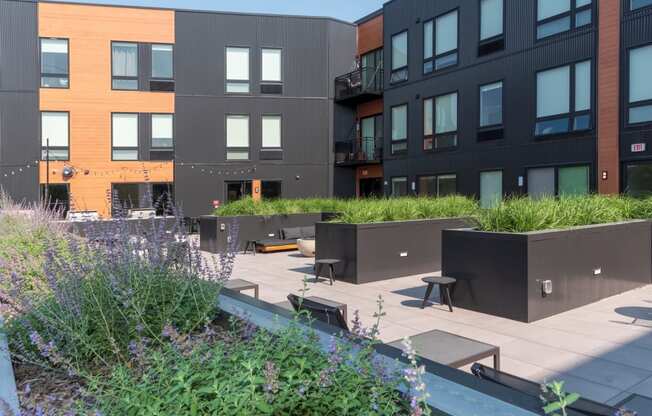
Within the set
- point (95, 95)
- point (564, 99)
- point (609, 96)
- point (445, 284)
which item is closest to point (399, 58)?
point (564, 99)

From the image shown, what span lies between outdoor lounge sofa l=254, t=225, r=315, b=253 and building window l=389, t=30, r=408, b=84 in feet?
31.2

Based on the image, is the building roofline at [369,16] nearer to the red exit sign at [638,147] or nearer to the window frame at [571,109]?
the window frame at [571,109]

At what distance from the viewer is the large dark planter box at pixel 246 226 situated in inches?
559

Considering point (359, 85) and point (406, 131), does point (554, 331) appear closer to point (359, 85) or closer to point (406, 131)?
point (406, 131)

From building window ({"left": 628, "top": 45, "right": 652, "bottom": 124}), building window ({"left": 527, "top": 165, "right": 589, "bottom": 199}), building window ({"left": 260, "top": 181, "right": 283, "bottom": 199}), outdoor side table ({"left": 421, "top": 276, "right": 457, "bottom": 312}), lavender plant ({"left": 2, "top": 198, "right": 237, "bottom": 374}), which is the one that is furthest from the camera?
building window ({"left": 260, "top": 181, "right": 283, "bottom": 199})

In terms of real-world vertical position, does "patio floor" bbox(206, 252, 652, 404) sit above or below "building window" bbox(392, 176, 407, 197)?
below

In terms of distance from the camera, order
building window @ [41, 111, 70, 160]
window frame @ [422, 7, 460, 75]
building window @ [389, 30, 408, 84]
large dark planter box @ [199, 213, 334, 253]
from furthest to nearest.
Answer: building window @ [41, 111, 70, 160] → building window @ [389, 30, 408, 84] → window frame @ [422, 7, 460, 75] → large dark planter box @ [199, 213, 334, 253]

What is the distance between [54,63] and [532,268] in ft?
73.6

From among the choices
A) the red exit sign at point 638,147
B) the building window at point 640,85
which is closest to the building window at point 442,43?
the building window at point 640,85

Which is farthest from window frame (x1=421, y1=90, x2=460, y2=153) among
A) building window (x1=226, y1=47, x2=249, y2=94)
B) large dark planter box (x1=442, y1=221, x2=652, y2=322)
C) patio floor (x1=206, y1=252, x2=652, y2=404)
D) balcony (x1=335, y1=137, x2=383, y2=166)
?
large dark planter box (x1=442, y1=221, x2=652, y2=322)

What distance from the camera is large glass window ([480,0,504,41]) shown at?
1719cm

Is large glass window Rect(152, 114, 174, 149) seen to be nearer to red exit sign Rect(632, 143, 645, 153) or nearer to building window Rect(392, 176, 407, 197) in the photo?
building window Rect(392, 176, 407, 197)

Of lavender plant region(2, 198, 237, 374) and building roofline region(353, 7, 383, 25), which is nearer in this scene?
lavender plant region(2, 198, 237, 374)

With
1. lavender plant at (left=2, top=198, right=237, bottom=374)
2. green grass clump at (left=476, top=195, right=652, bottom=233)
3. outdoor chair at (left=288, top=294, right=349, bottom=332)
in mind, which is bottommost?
outdoor chair at (left=288, top=294, right=349, bottom=332)
